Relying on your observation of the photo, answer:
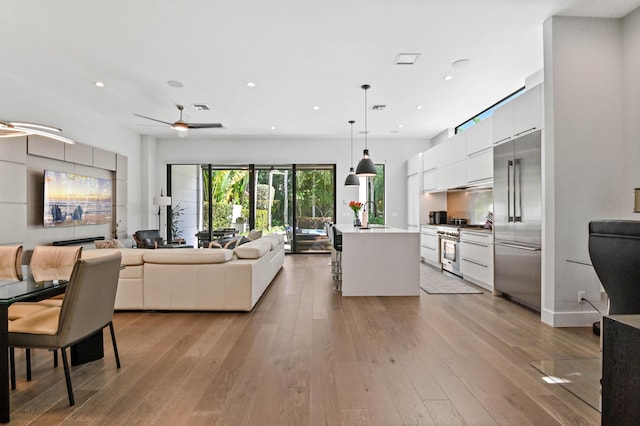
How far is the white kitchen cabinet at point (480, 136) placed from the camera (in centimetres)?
508

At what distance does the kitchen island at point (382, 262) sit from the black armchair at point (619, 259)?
8.97ft

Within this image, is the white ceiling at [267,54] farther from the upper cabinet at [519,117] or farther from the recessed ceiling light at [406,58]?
the upper cabinet at [519,117]

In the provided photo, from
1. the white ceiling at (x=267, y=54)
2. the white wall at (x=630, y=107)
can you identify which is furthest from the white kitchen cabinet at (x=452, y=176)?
the white wall at (x=630, y=107)

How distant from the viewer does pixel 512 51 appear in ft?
14.0

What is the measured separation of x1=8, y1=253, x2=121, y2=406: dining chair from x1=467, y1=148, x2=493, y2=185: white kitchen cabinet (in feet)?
16.1

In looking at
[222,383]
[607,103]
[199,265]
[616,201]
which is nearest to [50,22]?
[199,265]

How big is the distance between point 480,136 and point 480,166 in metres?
0.47

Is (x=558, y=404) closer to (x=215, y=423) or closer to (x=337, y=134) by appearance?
(x=215, y=423)

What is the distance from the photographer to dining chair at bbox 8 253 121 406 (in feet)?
6.70

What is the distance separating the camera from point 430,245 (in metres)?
7.28

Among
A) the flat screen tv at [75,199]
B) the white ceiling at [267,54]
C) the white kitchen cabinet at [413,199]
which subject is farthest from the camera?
the white kitchen cabinet at [413,199]

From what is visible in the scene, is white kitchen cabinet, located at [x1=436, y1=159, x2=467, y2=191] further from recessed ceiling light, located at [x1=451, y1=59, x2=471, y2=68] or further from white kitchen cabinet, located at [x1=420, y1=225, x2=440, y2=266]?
recessed ceiling light, located at [x1=451, y1=59, x2=471, y2=68]

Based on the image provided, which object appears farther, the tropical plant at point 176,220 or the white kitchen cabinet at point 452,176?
the tropical plant at point 176,220

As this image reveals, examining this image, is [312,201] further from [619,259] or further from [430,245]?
[619,259]
